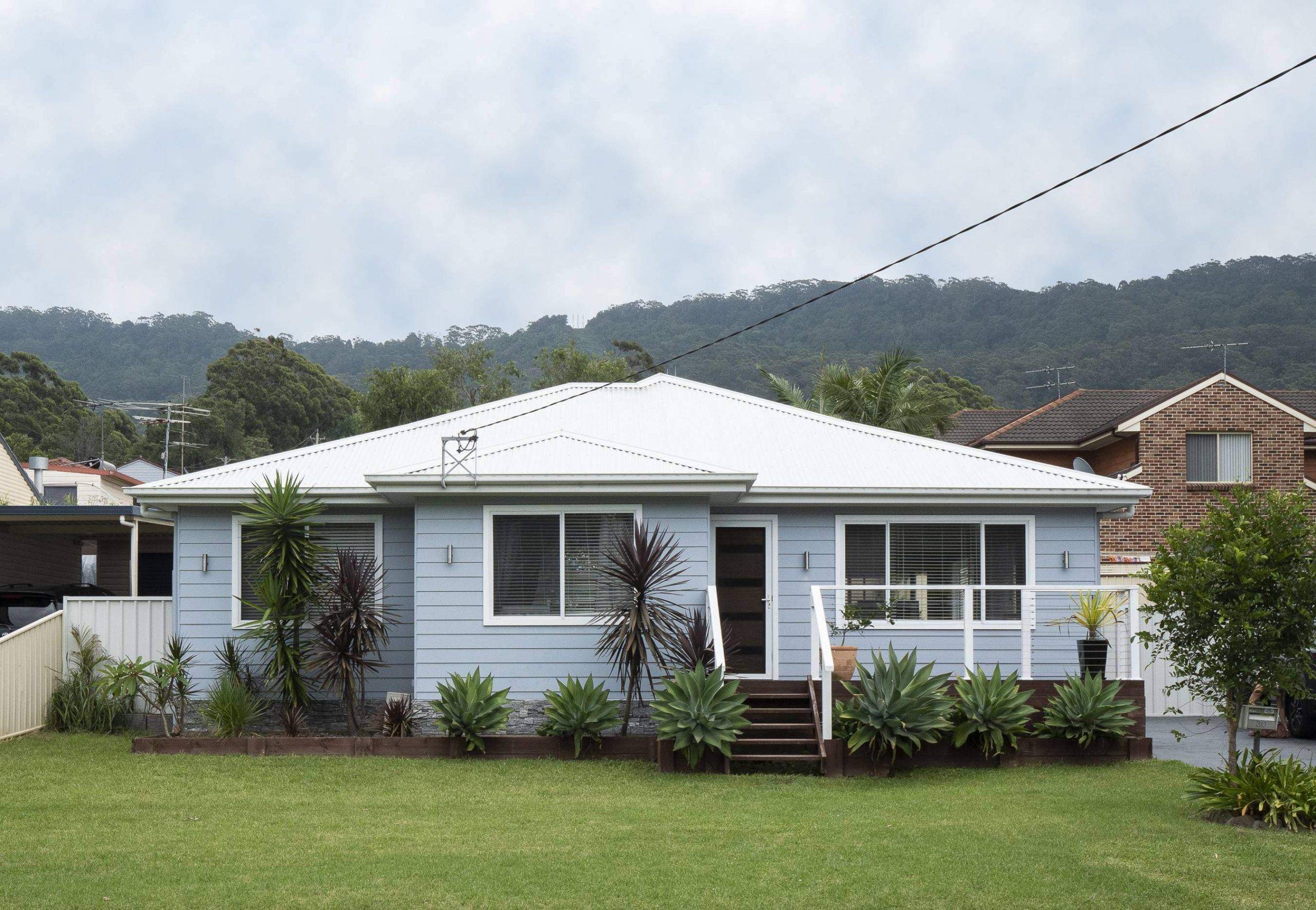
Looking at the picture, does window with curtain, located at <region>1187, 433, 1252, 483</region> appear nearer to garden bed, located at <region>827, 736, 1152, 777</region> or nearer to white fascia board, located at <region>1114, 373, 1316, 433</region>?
white fascia board, located at <region>1114, 373, 1316, 433</region>

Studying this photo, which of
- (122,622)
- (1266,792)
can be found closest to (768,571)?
(1266,792)

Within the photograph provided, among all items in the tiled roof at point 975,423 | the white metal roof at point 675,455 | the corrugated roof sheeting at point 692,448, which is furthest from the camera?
the tiled roof at point 975,423

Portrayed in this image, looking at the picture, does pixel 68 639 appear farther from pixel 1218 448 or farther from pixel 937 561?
pixel 1218 448

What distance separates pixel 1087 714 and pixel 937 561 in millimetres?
2767

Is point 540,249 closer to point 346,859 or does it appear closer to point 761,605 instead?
point 761,605

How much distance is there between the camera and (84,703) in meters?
14.6

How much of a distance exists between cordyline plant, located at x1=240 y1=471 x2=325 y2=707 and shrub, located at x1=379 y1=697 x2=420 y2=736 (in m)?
0.98

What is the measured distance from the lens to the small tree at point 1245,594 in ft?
29.5

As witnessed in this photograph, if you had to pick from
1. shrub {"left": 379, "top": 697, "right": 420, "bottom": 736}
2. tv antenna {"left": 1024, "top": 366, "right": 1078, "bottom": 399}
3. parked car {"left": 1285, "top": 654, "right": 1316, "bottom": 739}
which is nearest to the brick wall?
parked car {"left": 1285, "top": 654, "right": 1316, "bottom": 739}

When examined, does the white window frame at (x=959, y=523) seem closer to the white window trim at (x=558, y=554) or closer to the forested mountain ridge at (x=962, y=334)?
the white window trim at (x=558, y=554)

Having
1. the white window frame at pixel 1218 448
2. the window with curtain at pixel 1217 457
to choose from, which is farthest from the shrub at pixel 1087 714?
the window with curtain at pixel 1217 457

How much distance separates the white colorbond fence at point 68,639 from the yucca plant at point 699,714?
6.42 m

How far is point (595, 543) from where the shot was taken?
13.5m

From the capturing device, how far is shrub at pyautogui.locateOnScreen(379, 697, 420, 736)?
43.0 ft
